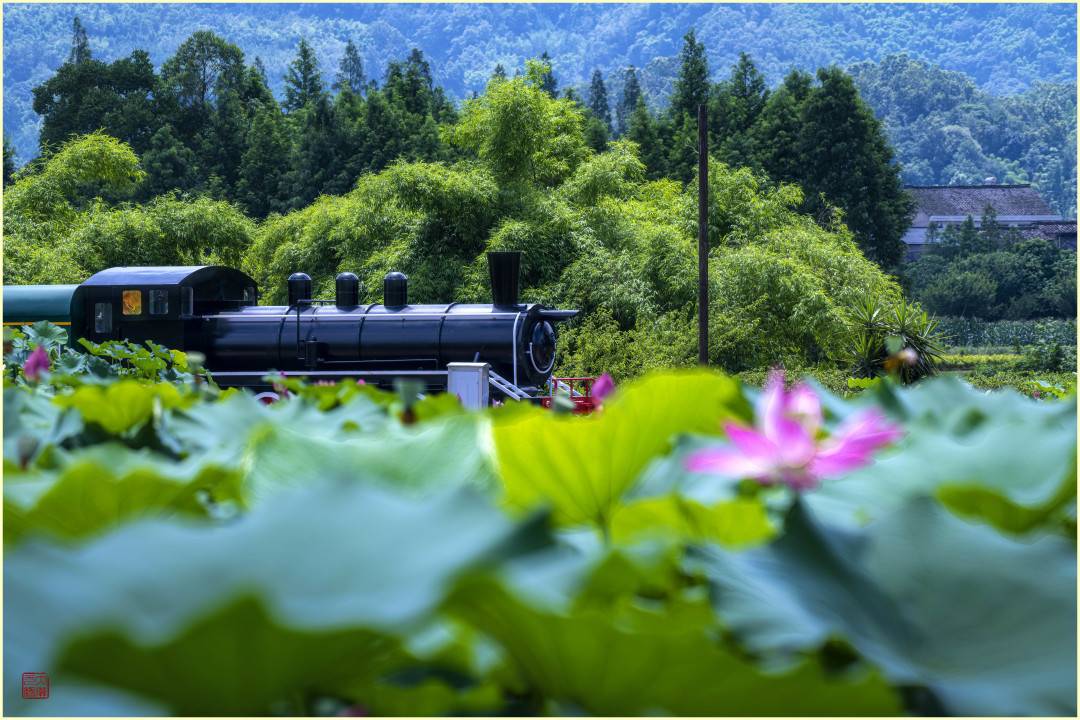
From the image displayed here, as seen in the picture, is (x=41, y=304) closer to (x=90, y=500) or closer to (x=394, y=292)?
(x=394, y=292)

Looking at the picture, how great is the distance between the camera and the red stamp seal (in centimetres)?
Result: 45

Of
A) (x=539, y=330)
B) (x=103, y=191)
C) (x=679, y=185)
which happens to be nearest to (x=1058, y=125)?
(x=679, y=185)

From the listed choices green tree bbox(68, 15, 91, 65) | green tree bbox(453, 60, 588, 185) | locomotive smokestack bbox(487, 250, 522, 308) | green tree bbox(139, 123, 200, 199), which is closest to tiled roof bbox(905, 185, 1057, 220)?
green tree bbox(139, 123, 200, 199)

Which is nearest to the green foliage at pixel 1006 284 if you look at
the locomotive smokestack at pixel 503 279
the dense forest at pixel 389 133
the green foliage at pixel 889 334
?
the dense forest at pixel 389 133

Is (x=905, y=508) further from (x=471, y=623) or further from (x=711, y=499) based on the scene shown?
(x=471, y=623)

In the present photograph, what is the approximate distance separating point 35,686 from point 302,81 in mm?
55349

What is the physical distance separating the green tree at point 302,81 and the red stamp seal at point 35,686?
176 feet

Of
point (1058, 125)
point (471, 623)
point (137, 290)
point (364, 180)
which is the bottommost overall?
point (471, 623)

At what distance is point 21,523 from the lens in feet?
1.95

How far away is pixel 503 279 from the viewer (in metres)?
10.8

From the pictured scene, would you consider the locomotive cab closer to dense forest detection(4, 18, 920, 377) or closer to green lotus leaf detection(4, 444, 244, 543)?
dense forest detection(4, 18, 920, 377)

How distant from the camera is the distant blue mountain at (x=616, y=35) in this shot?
138750mm

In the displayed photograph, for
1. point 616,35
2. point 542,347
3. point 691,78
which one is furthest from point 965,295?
point 616,35

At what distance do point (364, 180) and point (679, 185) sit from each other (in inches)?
447
